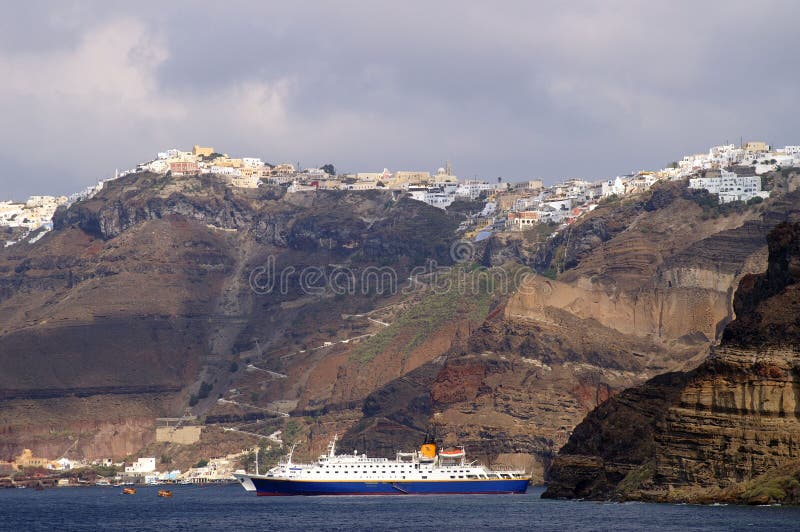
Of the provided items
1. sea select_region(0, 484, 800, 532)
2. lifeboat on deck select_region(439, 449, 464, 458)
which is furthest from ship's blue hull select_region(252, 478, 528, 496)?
lifeboat on deck select_region(439, 449, 464, 458)

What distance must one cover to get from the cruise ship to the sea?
4.98 feet

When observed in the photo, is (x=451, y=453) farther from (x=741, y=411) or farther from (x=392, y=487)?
(x=741, y=411)

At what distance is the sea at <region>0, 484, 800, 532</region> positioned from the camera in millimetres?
100562

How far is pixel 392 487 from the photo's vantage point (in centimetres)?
15575

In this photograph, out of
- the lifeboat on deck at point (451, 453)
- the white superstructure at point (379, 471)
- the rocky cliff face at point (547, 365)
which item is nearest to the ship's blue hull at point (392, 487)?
the white superstructure at point (379, 471)

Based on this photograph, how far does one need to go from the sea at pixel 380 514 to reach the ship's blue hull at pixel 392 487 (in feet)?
3.89

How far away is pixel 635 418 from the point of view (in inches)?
5123

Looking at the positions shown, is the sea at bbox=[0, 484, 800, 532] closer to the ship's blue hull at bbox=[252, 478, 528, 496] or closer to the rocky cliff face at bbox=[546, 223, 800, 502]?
the ship's blue hull at bbox=[252, 478, 528, 496]

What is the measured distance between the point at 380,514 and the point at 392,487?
27670 millimetres

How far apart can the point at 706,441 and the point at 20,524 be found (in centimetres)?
5157

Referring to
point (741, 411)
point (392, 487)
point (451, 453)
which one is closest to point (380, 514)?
point (392, 487)

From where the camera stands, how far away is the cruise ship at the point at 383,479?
15550 cm

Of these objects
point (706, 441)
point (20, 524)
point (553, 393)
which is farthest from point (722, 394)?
point (553, 393)

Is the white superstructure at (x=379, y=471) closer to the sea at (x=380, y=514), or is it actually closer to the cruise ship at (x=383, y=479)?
the cruise ship at (x=383, y=479)
